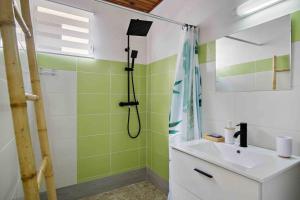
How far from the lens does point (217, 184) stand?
952 millimetres

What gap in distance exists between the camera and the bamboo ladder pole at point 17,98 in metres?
0.62

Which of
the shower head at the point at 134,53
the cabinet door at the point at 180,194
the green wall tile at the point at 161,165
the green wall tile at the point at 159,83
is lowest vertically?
the green wall tile at the point at 161,165

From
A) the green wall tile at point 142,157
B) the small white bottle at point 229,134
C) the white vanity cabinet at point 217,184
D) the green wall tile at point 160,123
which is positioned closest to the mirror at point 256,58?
the small white bottle at point 229,134

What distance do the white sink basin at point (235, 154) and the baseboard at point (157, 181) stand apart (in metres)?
0.98

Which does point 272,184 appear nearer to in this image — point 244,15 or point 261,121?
point 261,121

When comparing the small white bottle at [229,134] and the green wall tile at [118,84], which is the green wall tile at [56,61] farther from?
the small white bottle at [229,134]

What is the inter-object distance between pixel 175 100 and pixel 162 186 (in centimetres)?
119

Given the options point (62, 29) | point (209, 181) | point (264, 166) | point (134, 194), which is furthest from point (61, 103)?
point (264, 166)

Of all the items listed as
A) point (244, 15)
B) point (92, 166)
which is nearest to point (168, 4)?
point (244, 15)

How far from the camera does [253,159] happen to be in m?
1.13

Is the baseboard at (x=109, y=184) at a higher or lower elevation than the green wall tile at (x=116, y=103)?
lower

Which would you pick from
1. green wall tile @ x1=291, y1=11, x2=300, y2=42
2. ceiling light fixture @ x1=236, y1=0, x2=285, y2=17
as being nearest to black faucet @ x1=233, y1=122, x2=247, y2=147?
green wall tile @ x1=291, y1=11, x2=300, y2=42

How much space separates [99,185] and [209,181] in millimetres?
1588

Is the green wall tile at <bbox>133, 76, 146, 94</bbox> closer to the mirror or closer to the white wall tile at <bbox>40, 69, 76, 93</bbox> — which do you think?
the white wall tile at <bbox>40, 69, 76, 93</bbox>
